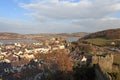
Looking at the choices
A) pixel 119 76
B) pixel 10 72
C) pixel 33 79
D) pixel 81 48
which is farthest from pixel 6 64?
pixel 119 76

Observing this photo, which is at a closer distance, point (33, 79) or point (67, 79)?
point (67, 79)

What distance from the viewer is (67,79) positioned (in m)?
24.8

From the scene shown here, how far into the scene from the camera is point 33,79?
38.4 m

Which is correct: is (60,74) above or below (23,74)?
above

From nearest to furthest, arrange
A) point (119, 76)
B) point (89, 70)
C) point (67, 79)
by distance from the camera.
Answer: point (119, 76) < point (89, 70) < point (67, 79)

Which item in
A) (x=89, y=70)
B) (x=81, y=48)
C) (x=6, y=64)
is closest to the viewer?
(x=89, y=70)

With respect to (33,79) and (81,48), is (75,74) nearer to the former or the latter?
(33,79)

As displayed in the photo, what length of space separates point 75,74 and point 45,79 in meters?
8.36

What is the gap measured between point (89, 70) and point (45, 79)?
9.62 metres

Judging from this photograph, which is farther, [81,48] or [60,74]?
[81,48]

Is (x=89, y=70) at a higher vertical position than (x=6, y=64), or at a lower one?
higher

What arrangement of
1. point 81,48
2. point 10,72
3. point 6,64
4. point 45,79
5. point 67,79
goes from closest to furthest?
point 67,79 < point 45,79 < point 10,72 < point 81,48 < point 6,64

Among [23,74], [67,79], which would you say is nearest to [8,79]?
[23,74]

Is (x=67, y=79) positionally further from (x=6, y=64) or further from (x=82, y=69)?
(x=6, y=64)
